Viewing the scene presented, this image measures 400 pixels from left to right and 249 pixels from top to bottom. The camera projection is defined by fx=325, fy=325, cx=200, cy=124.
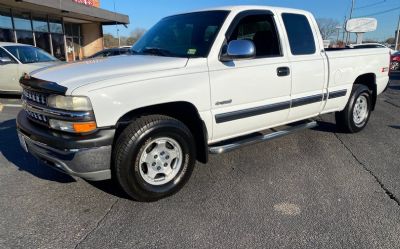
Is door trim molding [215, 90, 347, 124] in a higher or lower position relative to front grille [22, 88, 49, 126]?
lower

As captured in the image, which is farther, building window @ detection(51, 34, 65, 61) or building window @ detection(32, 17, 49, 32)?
building window @ detection(51, 34, 65, 61)

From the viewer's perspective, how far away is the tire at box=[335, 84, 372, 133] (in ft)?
17.5

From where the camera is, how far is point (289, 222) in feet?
9.59

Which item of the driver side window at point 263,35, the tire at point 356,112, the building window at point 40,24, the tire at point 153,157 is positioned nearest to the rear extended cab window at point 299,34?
the driver side window at point 263,35

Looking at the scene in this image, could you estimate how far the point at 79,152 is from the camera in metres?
2.80

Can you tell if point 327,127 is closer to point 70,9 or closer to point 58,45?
point 70,9

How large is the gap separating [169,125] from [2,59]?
7.52 metres

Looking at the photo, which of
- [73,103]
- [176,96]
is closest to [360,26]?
[176,96]

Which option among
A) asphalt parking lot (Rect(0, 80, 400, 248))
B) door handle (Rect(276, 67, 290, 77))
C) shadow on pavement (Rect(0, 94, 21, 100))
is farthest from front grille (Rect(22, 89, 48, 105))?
shadow on pavement (Rect(0, 94, 21, 100))

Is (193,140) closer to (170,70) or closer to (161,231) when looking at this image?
(170,70)

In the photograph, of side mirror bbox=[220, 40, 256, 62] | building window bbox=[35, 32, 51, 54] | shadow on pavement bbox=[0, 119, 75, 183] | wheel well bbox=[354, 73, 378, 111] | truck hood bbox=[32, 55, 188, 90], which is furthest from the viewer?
building window bbox=[35, 32, 51, 54]

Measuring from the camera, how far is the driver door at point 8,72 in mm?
8734

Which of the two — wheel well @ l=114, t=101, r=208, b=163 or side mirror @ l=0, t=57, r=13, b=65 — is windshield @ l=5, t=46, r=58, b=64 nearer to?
side mirror @ l=0, t=57, r=13, b=65

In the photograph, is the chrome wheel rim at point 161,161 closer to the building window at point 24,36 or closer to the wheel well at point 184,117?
the wheel well at point 184,117
